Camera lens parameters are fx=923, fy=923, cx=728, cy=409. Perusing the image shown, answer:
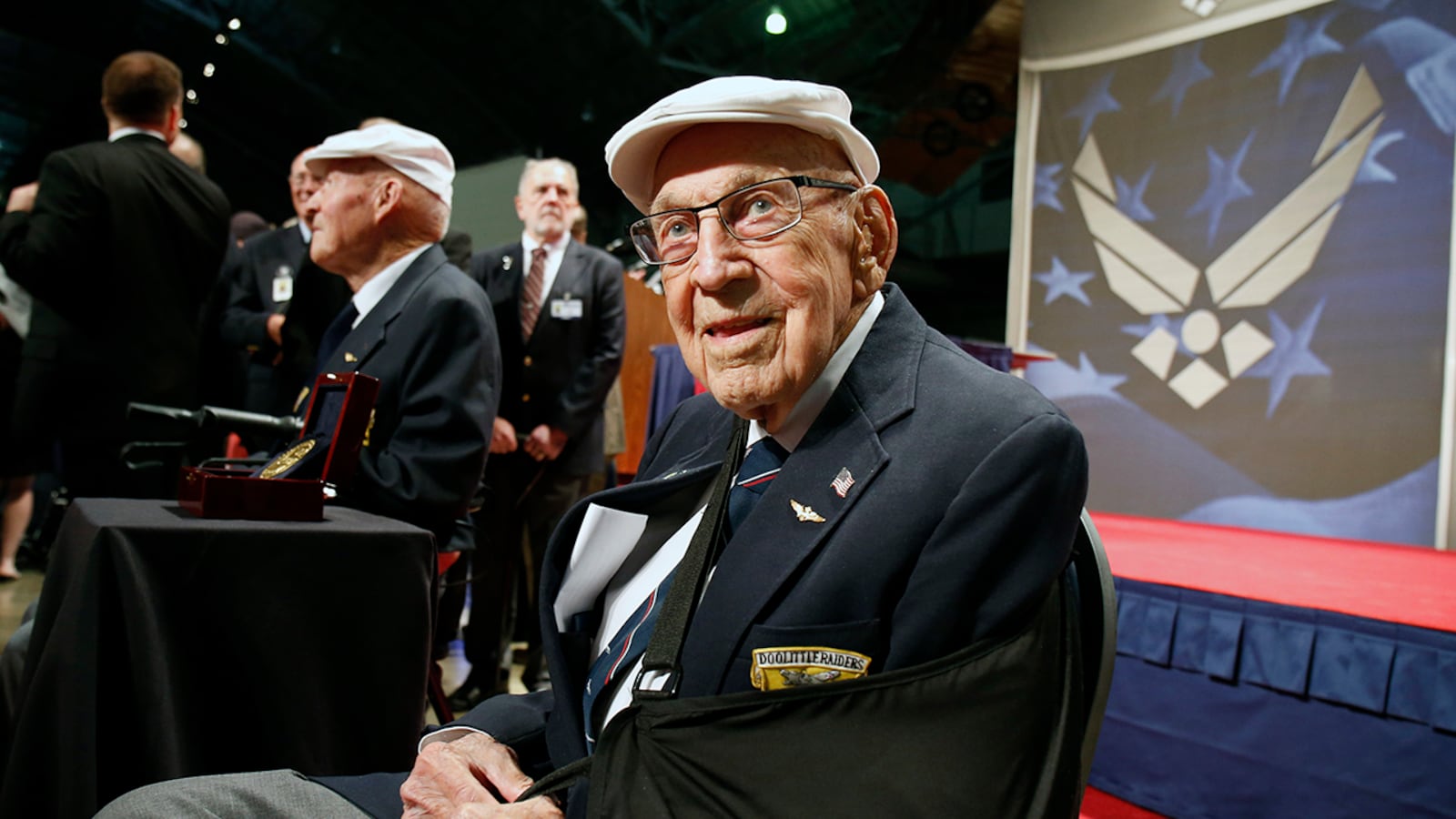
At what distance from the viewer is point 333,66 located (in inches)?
311

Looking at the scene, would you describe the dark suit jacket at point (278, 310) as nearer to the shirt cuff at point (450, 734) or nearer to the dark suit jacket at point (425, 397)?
the dark suit jacket at point (425, 397)

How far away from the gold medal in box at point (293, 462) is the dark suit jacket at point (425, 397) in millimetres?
177

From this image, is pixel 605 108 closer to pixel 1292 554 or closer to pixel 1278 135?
pixel 1278 135

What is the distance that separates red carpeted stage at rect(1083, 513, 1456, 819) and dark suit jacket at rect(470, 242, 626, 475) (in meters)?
2.18

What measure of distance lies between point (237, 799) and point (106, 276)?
2550mm

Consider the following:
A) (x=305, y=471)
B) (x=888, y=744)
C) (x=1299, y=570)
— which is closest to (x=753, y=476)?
(x=888, y=744)

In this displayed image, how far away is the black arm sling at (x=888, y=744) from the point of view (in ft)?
2.67

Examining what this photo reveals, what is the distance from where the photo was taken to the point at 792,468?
1023mm

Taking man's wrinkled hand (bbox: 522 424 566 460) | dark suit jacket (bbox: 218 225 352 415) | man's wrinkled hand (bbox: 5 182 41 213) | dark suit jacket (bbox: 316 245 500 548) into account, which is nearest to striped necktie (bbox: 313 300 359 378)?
dark suit jacket (bbox: 316 245 500 548)

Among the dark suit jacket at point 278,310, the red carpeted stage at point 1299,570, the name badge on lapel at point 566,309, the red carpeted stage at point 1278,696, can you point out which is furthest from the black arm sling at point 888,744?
the name badge on lapel at point 566,309

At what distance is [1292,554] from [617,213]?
627cm

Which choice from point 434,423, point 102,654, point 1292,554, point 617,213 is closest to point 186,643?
point 102,654

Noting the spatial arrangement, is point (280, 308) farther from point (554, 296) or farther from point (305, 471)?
point (305, 471)

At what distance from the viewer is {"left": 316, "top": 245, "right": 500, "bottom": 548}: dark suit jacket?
2127 mm
